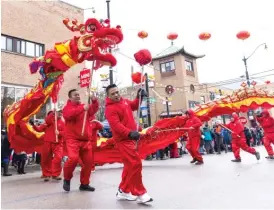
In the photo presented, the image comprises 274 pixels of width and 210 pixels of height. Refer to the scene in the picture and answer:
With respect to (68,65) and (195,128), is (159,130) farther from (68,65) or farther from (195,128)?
(68,65)

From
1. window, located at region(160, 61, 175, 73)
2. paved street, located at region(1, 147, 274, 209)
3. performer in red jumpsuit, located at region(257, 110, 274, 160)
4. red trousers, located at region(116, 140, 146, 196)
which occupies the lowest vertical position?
paved street, located at region(1, 147, 274, 209)

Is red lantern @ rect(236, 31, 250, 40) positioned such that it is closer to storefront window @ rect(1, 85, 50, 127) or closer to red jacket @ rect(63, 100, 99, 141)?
red jacket @ rect(63, 100, 99, 141)

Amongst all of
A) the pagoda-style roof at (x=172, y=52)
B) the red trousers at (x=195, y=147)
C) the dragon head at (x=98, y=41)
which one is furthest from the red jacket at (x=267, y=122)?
the pagoda-style roof at (x=172, y=52)

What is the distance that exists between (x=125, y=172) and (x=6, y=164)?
6277 mm

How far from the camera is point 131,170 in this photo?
4.10m

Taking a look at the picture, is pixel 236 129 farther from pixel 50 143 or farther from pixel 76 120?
pixel 76 120

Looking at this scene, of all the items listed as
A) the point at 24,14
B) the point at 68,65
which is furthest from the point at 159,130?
the point at 24,14

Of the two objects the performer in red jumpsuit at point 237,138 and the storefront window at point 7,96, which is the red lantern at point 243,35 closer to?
the performer in red jumpsuit at point 237,138

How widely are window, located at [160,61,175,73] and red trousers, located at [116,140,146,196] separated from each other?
25043mm

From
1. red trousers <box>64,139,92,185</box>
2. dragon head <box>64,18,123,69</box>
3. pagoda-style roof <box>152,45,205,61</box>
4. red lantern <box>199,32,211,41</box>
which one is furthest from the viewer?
pagoda-style roof <box>152,45,205,61</box>

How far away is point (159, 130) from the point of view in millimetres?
9484

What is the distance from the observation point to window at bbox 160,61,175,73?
94.6 feet

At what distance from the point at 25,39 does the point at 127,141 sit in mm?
12084

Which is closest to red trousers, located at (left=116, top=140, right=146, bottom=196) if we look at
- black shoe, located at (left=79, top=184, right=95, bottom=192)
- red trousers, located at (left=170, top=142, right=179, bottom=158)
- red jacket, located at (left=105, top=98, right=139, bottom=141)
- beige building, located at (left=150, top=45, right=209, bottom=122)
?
red jacket, located at (left=105, top=98, right=139, bottom=141)
